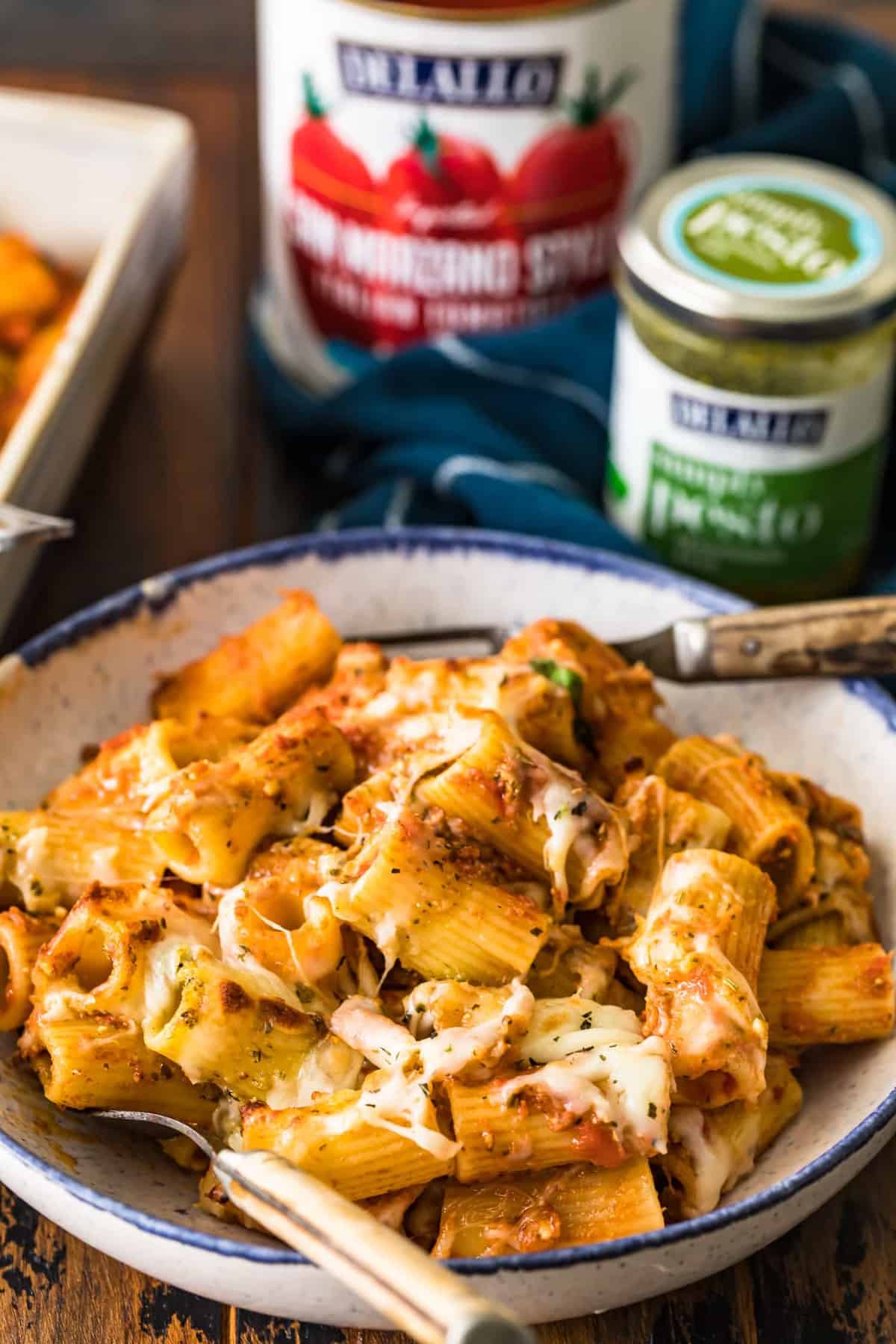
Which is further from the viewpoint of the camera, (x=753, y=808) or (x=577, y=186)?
(x=577, y=186)

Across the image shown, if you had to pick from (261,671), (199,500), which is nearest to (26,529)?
(261,671)

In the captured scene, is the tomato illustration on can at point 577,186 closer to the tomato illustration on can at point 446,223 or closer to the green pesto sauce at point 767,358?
the tomato illustration on can at point 446,223

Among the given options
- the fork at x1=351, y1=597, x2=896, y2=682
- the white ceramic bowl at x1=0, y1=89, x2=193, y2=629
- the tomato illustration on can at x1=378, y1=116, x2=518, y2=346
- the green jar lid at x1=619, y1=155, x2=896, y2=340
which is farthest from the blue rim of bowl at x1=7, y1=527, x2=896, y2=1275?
the tomato illustration on can at x1=378, y1=116, x2=518, y2=346

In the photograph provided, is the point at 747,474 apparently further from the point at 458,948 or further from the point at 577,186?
the point at 458,948

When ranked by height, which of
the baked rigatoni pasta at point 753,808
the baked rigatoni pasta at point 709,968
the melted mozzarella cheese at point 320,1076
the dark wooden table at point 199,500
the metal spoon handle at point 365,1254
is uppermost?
the metal spoon handle at point 365,1254

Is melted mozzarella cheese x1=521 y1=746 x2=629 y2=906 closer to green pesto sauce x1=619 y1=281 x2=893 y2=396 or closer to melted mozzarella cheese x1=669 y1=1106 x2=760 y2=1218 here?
melted mozzarella cheese x1=669 y1=1106 x2=760 y2=1218

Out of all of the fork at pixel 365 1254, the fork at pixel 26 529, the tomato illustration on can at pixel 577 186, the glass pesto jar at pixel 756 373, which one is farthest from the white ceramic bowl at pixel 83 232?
the fork at pixel 365 1254
